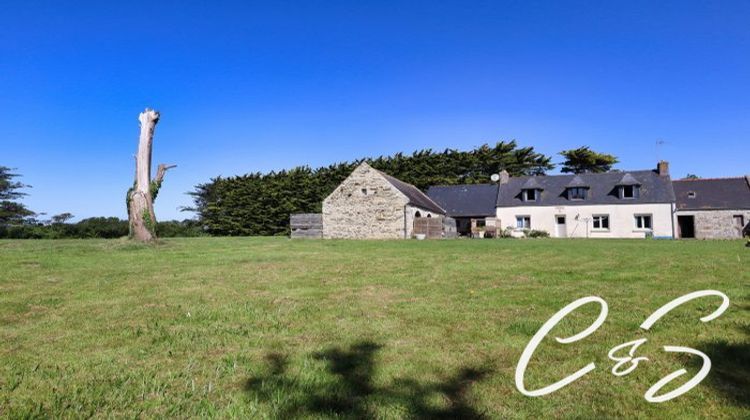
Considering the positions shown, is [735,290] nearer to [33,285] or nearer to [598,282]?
[598,282]

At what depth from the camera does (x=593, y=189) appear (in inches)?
1481

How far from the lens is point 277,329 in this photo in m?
4.52

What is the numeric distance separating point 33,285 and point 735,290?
36.9ft

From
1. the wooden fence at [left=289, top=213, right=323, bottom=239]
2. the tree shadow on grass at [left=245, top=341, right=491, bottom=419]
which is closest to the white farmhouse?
the wooden fence at [left=289, top=213, right=323, bottom=239]

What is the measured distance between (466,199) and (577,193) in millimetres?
9759

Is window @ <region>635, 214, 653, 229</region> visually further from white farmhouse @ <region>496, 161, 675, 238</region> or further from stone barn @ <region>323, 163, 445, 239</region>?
stone barn @ <region>323, 163, 445, 239</region>

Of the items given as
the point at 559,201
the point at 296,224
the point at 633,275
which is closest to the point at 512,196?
the point at 559,201

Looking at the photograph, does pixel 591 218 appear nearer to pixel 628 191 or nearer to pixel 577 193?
pixel 577 193

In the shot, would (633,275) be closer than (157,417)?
No

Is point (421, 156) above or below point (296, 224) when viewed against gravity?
above

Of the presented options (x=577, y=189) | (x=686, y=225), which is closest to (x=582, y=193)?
(x=577, y=189)

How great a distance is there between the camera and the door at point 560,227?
3719 centimetres

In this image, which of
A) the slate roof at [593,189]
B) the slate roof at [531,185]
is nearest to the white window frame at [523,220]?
the slate roof at [593,189]

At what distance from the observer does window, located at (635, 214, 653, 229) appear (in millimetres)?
34531
